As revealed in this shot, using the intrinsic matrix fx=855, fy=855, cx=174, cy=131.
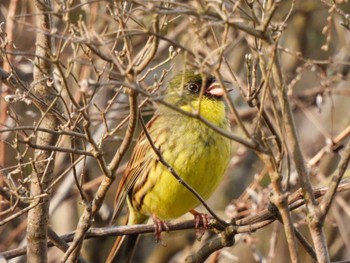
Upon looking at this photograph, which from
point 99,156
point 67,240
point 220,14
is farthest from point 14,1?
point 220,14

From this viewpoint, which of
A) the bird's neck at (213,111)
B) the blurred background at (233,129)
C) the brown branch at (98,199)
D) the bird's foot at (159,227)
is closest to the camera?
the brown branch at (98,199)

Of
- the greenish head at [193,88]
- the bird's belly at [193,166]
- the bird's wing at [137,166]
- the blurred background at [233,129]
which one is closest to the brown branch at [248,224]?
the bird's belly at [193,166]

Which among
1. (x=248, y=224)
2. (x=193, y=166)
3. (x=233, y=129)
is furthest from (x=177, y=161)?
(x=233, y=129)

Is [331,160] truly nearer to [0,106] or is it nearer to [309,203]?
[0,106]

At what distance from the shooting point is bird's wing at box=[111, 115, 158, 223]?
562 centimetres

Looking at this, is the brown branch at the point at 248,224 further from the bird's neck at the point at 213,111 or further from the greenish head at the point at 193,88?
the greenish head at the point at 193,88

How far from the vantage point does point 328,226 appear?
7426 millimetres

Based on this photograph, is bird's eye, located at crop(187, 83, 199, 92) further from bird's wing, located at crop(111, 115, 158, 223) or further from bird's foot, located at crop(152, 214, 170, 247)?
bird's foot, located at crop(152, 214, 170, 247)

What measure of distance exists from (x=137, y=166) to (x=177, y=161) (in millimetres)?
495

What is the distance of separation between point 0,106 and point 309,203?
151 inches

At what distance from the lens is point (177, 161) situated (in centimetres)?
532

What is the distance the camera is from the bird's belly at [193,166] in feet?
17.4

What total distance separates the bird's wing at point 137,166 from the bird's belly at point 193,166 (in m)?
0.13

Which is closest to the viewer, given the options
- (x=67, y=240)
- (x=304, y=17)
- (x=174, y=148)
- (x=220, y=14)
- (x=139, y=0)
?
(x=220, y=14)
